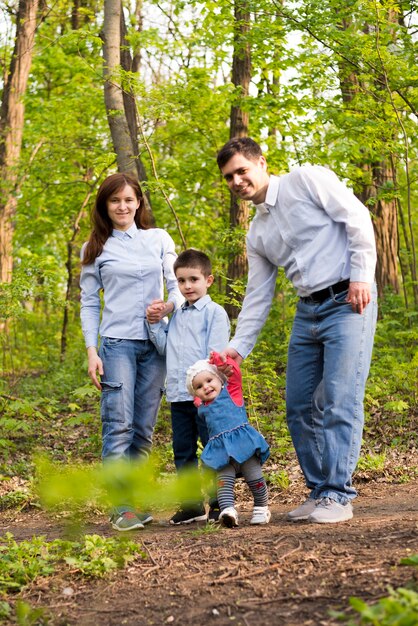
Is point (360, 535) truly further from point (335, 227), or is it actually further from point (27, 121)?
point (27, 121)

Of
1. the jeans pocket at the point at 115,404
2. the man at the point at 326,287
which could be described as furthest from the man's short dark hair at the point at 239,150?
the jeans pocket at the point at 115,404

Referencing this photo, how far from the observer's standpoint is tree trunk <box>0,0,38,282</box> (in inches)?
609

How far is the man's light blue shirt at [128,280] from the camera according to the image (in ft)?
16.4

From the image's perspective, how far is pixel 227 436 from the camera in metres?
4.60

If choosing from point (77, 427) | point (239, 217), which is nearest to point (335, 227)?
point (77, 427)

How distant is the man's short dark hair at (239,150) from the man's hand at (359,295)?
92 cm

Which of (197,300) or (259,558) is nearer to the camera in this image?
(259,558)

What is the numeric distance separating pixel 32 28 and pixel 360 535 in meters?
14.7

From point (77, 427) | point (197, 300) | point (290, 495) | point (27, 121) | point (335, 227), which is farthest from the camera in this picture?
point (27, 121)

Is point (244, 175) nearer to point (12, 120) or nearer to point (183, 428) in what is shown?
point (183, 428)

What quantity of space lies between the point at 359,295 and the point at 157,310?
128 cm

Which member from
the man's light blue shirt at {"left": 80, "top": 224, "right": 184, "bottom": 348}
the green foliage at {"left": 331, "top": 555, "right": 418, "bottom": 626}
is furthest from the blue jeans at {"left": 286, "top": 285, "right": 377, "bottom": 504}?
the green foliage at {"left": 331, "top": 555, "right": 418, "bottom": 626}

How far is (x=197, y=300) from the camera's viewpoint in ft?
16.3

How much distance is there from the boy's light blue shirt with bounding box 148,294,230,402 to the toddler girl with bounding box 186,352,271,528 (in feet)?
0.98
